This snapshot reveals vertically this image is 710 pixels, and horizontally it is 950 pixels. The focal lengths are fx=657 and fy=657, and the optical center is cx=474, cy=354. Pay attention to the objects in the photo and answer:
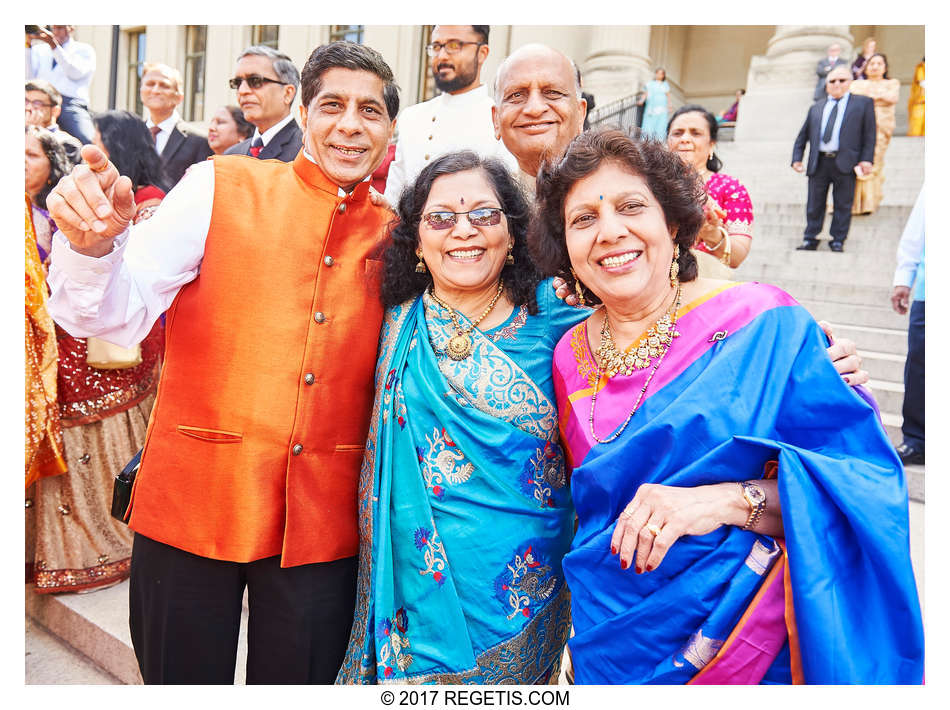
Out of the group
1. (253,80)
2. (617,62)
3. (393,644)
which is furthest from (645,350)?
(617,62)

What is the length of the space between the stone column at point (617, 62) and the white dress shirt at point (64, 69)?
7700 millimetres

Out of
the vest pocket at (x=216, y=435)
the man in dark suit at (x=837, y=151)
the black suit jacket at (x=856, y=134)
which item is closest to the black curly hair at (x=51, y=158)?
the vest pocket at (x=216, y=435)

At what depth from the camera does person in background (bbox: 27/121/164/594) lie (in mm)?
2994

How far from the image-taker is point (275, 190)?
183 centimetres

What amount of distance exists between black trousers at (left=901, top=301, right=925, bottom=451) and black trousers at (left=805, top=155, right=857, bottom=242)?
3401mm

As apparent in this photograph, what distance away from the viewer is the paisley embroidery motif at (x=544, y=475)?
1.73 meters

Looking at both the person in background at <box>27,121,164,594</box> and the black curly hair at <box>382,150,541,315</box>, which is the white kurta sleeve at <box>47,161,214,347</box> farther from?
the person in background at <box>27,121,164,594</box>

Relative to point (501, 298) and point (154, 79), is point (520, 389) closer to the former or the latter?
point (501, 298)

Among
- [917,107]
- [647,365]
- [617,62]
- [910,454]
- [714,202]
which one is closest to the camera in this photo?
[647,365]

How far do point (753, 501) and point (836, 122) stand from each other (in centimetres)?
731

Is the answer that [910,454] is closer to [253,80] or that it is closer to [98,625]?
[253,80]

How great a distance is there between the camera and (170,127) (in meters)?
4.54

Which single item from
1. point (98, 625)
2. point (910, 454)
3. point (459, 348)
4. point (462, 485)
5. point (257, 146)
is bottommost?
point (98, 625)
